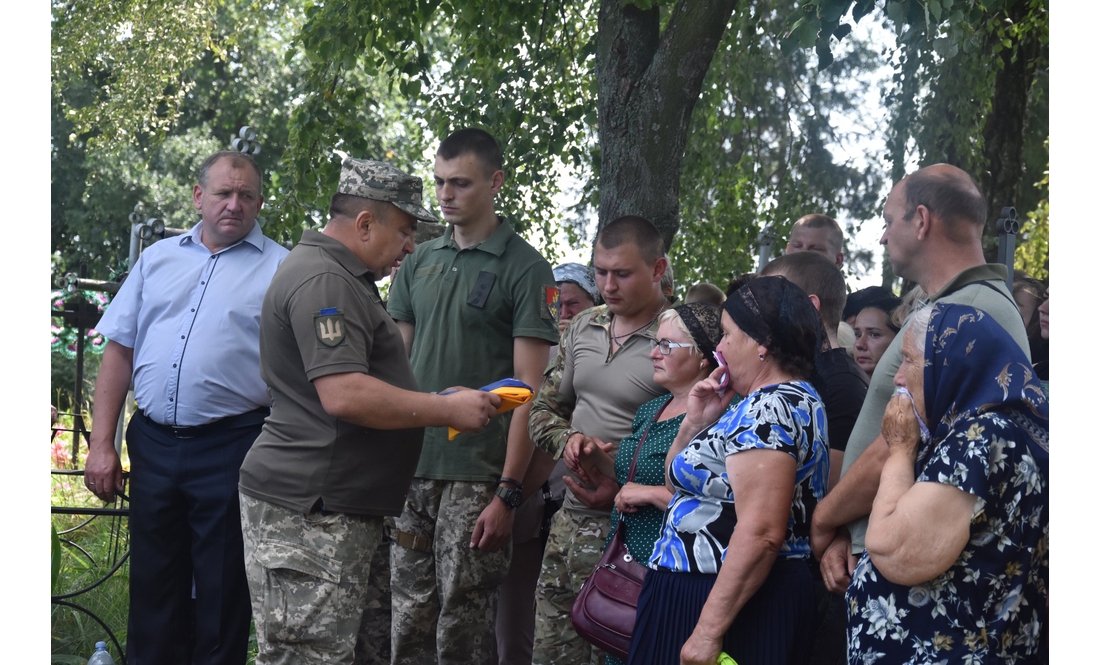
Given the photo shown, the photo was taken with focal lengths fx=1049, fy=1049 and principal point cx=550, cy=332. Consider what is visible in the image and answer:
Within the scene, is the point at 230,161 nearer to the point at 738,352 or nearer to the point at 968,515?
the point at 738,352

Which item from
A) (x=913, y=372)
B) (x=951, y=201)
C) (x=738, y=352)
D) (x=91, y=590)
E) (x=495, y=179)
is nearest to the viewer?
(x=913, y=372)

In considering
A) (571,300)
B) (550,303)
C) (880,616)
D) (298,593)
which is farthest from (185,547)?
(880,616)

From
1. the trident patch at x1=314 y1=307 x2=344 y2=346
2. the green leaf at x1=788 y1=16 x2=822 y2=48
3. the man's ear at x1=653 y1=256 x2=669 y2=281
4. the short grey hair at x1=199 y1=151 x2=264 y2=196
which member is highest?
the green leaf at x1=788 y1=16 x2=822 y2=48

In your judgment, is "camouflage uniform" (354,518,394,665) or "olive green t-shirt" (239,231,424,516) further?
"camouflage uniform" (354,518,394,665)

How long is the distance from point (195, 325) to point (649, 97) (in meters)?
2.21

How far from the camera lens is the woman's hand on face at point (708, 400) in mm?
2689

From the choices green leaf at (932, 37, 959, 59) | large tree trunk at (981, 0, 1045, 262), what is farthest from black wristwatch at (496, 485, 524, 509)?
large tree trunk at (981, 0, 1045, 262)

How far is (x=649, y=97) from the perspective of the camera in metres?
4.66

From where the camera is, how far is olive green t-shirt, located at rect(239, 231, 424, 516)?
2.79 m

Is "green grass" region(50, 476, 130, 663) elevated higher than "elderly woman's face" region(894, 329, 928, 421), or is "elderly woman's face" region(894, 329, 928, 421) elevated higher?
"elderly woman's face" region(894, 329, 928, 421)

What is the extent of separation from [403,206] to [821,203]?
638 centimetres

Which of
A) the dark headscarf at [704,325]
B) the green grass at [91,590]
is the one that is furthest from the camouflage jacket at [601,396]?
the green grass at [91,590]

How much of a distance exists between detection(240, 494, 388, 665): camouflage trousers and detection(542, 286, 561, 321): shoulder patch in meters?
1.04

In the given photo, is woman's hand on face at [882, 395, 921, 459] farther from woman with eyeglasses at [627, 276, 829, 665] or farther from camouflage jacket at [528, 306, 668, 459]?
camouflage jacket at [528, 306, 668, 459]
